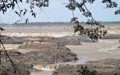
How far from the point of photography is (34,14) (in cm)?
502

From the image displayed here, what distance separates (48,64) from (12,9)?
32.3 feet

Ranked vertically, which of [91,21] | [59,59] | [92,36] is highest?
[91,21]

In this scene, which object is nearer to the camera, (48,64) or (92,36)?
(92,36)

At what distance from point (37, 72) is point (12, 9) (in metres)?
8.02

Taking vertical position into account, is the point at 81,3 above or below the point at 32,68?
above

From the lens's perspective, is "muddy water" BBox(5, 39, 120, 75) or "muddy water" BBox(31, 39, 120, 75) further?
"muddy water" BBox(31, 39, 120, 75)

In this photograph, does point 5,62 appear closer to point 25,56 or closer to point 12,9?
point 25,56

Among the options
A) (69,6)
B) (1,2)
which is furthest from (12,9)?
(69,6)

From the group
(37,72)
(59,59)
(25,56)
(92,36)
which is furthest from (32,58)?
(92,36)

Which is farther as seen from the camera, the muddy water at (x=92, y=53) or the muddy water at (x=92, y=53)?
the muddy water at (x=92, y=53)

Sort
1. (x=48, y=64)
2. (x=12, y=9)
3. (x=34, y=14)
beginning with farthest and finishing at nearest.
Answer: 1. (x=48, y=64)
2. (x=34, y=14)
3. (x=12, y=9)

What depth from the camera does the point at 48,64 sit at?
46.4 feet

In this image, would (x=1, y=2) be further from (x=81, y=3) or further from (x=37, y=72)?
(x=37, y=72)

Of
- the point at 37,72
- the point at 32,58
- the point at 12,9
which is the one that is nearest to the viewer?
the point at 12,9
